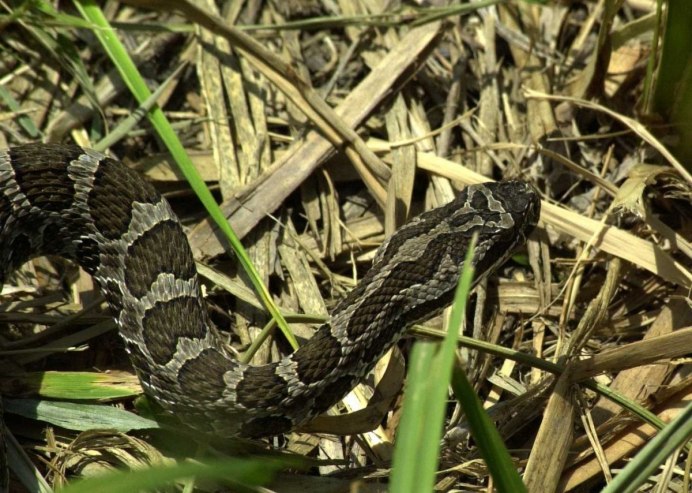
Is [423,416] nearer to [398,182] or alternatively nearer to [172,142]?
[398,182]

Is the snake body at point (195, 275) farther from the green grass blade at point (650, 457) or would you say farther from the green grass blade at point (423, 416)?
the green grass blade at point (423, 416)

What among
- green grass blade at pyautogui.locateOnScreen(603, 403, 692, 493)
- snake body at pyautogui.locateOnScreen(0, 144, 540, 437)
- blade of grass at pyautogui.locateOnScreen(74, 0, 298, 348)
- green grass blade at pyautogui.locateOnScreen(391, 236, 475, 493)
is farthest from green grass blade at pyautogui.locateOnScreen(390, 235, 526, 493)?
blade of grass at pyautogui.locateOnScreen(74, 0, 298, 348)

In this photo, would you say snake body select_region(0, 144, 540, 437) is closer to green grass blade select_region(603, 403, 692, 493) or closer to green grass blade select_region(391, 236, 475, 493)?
green grass blade select_region(603, 403, 692, 493)

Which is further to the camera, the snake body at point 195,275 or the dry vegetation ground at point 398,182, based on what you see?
the dry vegetation ground at point 398,182

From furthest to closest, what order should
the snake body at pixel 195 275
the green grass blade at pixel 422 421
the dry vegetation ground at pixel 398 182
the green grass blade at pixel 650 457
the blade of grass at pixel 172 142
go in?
the blade of grass at pixel 172 142, the dry vegetation ground at pixel 398 182, the snake body at pixel 195 275, the green grass blade at pixel 650 457, the green grass blade at pixel 422 421

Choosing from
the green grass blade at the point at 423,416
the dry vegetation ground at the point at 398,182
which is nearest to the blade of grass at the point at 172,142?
the dry vegetation ground at the point at 398,182
